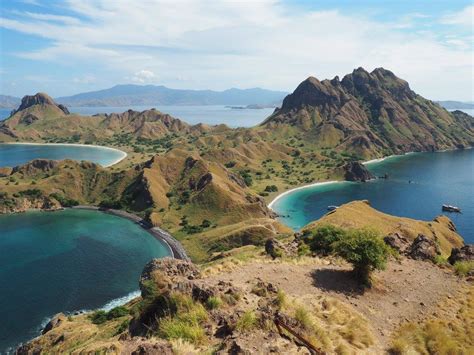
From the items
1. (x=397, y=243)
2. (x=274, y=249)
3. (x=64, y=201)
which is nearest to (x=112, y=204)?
(x=64, y=201)

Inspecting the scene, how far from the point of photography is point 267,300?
2322 centimetres

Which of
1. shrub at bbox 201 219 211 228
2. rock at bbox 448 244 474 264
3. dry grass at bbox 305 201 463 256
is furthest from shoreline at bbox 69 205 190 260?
rock at bbox 448 244 474 264

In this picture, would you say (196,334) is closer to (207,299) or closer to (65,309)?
(207,299)

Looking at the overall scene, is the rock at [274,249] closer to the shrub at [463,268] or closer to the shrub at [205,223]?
the shrub at [463,268]

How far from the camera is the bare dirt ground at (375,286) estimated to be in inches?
1107

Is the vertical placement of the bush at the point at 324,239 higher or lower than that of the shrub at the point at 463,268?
higher

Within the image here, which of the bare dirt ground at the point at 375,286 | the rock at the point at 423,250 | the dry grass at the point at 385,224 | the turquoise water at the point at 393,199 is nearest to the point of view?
the bare dirt ground at the point at 375,286

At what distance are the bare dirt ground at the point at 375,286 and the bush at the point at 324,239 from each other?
3.65 metres

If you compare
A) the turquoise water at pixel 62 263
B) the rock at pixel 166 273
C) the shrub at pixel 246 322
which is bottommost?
the turquoise water at pixel 62 263

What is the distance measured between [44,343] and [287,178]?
163 metres

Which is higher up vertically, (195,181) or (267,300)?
(267,300)

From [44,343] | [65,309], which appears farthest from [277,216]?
[44,343]

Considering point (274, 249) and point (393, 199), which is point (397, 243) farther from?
point (393, 199)

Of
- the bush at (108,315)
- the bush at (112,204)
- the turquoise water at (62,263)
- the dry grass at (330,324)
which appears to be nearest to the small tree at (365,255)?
the dry grass at (330,324)
